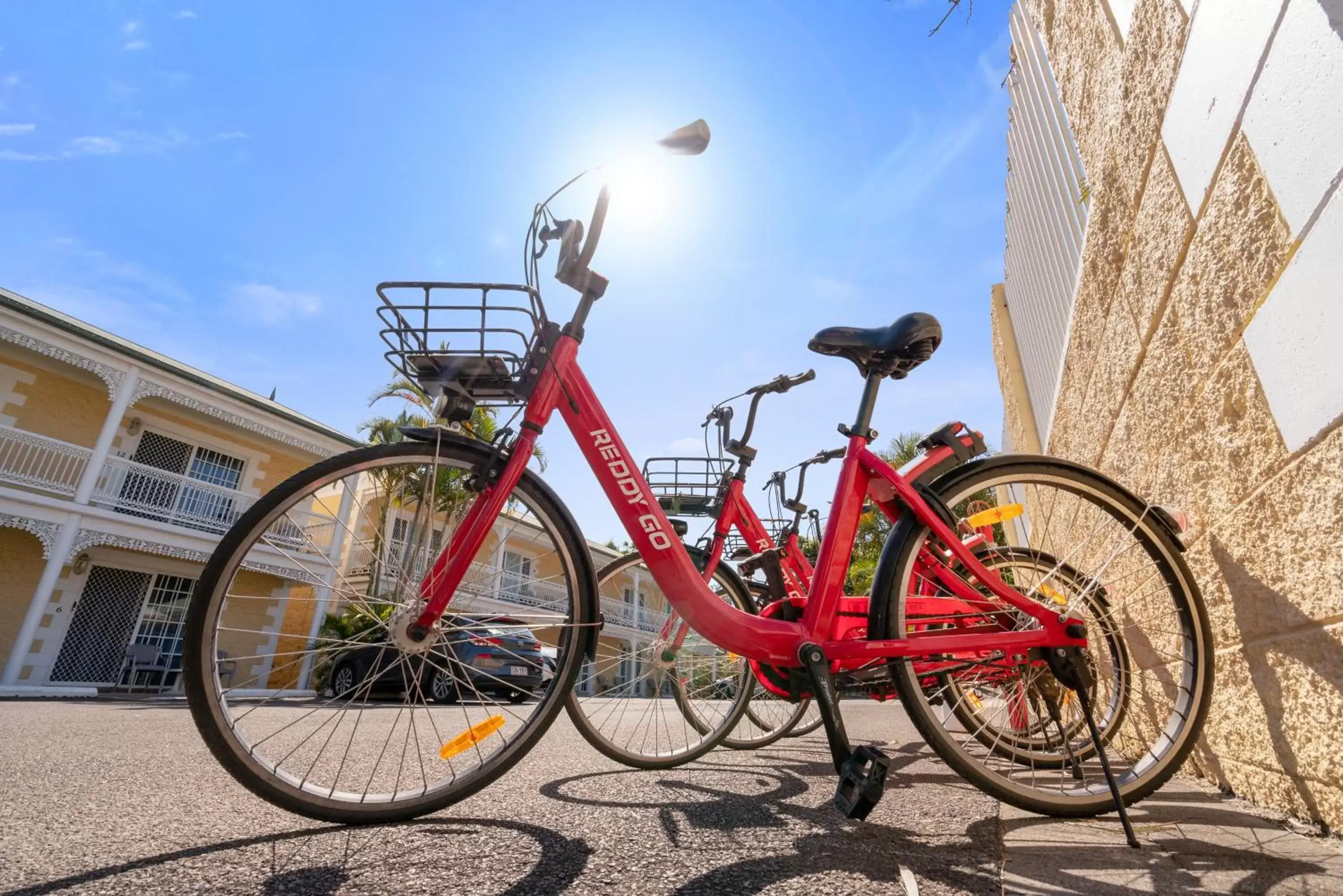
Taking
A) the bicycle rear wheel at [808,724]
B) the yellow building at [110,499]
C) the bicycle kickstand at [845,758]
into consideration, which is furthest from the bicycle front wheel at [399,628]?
the yellow building at [110,499]

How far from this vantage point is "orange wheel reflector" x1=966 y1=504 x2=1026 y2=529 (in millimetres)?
1896

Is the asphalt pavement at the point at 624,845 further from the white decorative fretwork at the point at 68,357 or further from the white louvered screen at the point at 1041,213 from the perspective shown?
the white decorative fretwork at the point at 68,357

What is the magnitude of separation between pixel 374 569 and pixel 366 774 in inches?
24.9

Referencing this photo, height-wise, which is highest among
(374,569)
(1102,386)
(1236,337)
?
(1102,386)

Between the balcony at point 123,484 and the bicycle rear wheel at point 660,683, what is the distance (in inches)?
327

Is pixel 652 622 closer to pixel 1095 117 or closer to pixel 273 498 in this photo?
pixel 273 498

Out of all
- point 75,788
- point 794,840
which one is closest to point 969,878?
point 794,840

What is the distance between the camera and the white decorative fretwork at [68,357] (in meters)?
9.99

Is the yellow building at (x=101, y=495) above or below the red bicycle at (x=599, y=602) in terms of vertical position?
above

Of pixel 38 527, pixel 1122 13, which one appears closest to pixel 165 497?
pixel 38 527

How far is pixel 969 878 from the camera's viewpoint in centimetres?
111

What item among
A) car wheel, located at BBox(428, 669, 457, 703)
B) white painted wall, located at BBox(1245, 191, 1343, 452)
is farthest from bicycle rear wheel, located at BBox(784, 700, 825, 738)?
white painted wall, located at BBox(1245, 191, 1343, 452)

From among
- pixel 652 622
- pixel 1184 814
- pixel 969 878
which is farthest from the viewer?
pixel 652 622

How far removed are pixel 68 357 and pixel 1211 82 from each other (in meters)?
14.6
